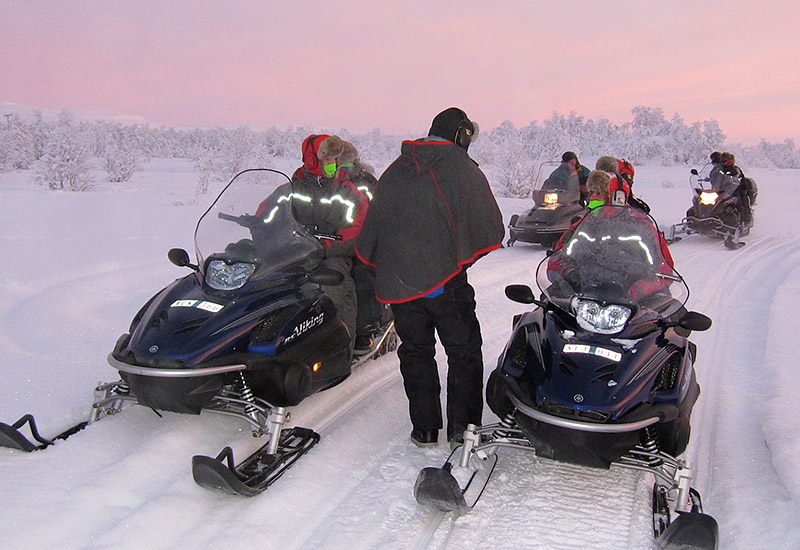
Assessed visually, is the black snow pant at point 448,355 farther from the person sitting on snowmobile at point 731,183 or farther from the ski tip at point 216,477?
the person sitting on snowmobile at point 731,183

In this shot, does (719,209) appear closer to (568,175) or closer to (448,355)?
(568,175)

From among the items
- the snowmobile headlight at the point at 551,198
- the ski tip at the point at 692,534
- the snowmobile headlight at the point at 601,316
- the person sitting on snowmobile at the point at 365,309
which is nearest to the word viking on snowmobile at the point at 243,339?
the person sitting on snowmobile at the point at 365,309

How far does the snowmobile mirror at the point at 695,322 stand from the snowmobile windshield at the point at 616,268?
158 millimetres

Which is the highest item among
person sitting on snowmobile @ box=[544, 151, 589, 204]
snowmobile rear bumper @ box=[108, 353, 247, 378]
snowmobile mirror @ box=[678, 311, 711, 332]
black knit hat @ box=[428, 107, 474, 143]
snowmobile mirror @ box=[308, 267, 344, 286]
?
black knit hat @ box=[428, 107, 474, 143]

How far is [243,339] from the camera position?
11.4 feet

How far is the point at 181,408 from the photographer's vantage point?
10.9 feet

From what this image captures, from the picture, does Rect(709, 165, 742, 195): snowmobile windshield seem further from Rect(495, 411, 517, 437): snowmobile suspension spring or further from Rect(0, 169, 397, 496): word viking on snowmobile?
Rect(495, 411, 517, 437): snowmobile suspension spring

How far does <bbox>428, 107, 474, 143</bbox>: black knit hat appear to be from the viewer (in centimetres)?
349

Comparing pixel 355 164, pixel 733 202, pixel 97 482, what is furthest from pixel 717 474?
pixel 733 202

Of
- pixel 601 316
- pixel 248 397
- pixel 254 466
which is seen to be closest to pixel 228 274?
pixel 248 397

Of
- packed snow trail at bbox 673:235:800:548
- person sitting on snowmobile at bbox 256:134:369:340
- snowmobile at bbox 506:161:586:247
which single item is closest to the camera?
packed snow trail at bbox 673:235:800:548

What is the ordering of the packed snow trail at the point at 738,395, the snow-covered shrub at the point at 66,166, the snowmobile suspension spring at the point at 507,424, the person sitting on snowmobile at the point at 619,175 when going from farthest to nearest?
the snow-covered shrub at the point at 66,166
the person sitting on snowmobile at the point at 619,175
the snowmobile suspension spring at the point at 507,424
the packed snow trail at the point at 738,395

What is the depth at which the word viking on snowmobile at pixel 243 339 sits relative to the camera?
3271 millimetres

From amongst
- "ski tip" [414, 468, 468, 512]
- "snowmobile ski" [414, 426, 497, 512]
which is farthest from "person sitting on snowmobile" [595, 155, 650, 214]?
"ski tip" [414, 468, 468, 512]
